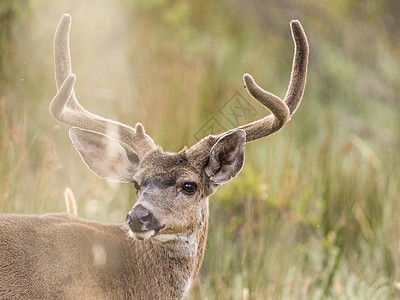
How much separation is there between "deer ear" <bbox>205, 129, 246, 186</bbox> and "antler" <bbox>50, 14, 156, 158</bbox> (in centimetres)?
38

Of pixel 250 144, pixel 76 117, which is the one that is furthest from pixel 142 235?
pixel 250 144

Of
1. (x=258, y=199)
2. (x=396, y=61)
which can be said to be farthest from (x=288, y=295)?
(x=396, y=61)

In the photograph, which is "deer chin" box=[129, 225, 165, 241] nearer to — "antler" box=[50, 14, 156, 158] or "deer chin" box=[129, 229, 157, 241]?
"deer chin" box=[129, 229, 157, 241]

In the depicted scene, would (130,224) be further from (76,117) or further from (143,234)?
(76,117)

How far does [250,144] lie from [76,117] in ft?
10.7

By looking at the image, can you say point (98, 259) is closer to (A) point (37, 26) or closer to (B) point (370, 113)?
(A) point (37, 26)

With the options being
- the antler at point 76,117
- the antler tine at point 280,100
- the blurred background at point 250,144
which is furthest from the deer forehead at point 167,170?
the blurred background at point 250,144

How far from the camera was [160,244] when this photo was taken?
4570 millimetres

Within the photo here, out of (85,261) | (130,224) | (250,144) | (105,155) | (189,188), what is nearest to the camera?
(130,224)

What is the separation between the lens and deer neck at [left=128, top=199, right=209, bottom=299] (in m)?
4.54

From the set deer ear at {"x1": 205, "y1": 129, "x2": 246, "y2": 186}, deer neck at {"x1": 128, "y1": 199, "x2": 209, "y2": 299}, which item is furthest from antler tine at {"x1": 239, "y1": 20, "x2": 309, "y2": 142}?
deer neck at {"x1": 128, "y1": 199, "x2": 209, "y2": 299}

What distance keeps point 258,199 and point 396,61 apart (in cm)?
579

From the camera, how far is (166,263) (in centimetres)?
459

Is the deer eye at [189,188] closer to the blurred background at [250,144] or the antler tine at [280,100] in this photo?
the antler tine at [280,100]
